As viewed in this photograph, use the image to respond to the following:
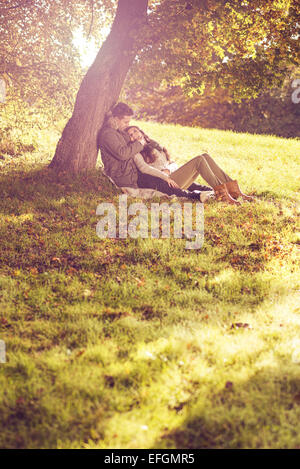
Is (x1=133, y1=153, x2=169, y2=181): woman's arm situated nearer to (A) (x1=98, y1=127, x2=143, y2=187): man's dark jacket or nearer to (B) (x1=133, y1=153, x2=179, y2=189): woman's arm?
(B) (x1=133, y1=153, x2=179, y2=189): woman's arm

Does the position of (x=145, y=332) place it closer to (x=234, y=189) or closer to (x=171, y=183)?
(x=171, y=183)

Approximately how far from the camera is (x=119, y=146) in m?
7.23

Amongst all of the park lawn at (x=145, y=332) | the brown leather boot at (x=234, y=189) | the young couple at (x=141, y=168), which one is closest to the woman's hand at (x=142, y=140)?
the young couple at (x=141, y=168)

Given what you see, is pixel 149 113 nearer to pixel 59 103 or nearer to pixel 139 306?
pixel 59 103

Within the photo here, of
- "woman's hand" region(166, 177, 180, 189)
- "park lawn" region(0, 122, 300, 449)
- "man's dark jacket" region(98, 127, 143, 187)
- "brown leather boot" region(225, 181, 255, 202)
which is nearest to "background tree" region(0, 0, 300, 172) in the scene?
"man's dark jacket" region(98, 127, 143, 187)

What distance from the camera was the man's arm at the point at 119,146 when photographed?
23.7ft

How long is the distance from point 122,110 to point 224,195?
244 cm

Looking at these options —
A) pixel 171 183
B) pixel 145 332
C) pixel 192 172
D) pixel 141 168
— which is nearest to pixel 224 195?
pixel 192 172

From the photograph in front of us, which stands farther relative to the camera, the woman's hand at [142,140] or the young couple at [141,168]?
the woman's hand at [142,140]

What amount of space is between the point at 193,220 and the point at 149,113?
22.2 m

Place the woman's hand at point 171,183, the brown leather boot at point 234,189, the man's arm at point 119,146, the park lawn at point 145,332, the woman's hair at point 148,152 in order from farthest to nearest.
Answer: the woman's hair at point 148,152 < the brown leather boot at point 234,189 < the woman's hand at point 171,183 < the man's arm at point 119,146 < the park lawn at point 145,332

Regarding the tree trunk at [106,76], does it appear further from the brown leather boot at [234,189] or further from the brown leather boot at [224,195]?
the brown leather boot at [234,189]

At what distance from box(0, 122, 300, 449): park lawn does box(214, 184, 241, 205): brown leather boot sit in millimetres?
365

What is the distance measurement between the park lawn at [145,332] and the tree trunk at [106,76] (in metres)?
1.44
